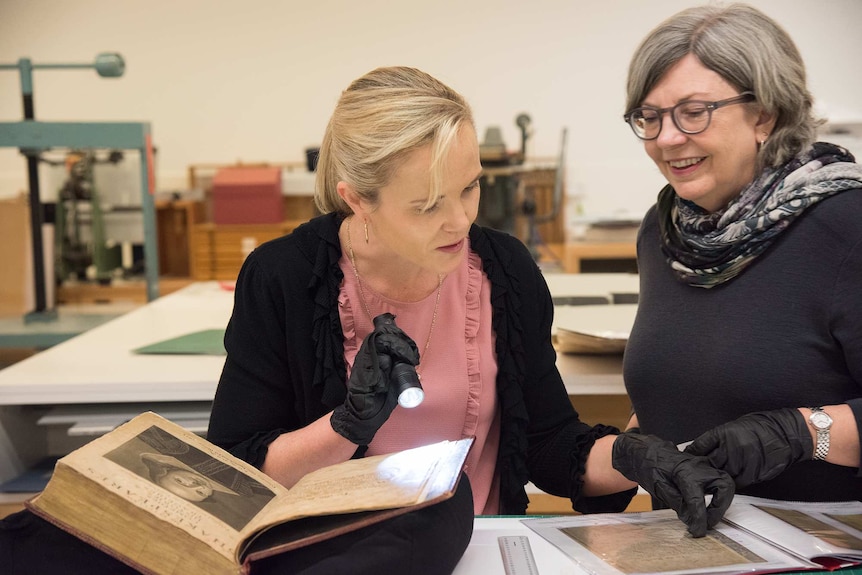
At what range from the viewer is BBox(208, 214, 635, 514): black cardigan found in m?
1.27

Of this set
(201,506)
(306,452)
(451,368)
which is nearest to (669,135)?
(451,368)

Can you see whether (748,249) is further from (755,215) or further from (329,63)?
(329,63)

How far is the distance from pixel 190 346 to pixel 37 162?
4.81ft

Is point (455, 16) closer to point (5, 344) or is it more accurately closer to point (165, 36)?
point (165, 36)

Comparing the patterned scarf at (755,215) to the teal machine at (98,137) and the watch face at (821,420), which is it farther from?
the teal machine at (98,137)

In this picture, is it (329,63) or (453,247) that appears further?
(329,63)

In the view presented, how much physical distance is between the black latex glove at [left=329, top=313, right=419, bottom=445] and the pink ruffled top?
0.21 metres

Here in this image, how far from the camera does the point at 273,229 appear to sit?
13.1 ft

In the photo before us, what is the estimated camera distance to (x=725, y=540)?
0.96 m

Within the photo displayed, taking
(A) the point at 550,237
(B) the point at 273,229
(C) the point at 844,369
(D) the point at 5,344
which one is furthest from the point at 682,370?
(A) the point at 550,237

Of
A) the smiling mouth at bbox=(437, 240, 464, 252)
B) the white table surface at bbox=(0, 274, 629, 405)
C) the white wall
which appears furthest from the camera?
the white wall

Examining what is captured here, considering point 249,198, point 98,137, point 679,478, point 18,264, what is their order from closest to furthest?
point 679,478
point 98,137
point 18,264
point 249,198

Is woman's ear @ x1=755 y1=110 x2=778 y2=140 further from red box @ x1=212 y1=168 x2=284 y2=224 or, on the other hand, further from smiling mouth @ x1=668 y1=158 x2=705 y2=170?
red box @ x1=212 y1=168 x2=284 y2=224

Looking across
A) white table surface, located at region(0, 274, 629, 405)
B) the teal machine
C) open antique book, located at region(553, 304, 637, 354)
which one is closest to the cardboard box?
the teal machine
